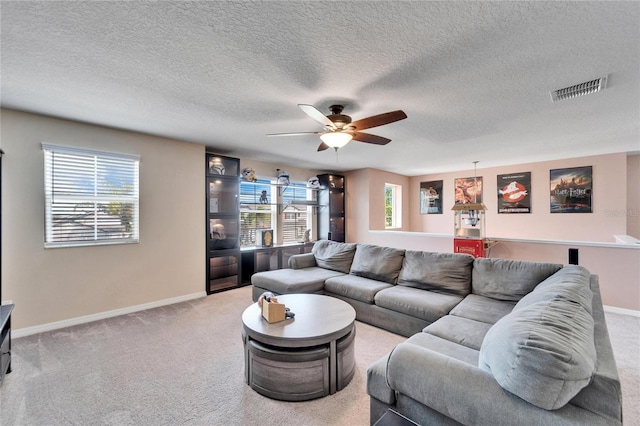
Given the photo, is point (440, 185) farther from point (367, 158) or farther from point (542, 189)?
point (367, 158)

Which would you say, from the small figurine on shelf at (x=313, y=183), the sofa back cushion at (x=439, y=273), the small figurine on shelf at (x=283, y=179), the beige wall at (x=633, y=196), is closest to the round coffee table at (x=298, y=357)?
the sofa back cushion at (x=439, y=273)

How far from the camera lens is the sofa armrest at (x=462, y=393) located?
0.99 m

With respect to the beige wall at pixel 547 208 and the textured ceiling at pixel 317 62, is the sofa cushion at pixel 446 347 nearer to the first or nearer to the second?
the textured ceiling at pixel 317 62

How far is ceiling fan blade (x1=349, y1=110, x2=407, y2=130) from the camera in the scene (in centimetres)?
237

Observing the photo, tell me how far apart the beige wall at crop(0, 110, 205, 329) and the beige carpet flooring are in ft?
1.49

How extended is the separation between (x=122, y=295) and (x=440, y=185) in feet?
25.2

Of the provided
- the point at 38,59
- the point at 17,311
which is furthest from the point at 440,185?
the point at 17,311

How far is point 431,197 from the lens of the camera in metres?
7.94

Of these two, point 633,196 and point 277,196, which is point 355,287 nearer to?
point 277,196

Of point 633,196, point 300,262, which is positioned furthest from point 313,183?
point 633,196

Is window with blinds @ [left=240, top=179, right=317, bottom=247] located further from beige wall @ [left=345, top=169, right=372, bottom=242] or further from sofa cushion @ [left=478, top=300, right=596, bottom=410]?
sofa cushion @ [left=478, top=300, right=596, bottom=410]

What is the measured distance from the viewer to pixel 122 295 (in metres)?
3.65

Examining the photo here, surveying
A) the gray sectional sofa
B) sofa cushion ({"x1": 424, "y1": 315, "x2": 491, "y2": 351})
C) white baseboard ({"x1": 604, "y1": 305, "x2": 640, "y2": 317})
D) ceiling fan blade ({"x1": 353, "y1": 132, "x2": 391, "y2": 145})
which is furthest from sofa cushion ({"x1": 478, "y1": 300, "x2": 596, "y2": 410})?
white baseboard ({"x1": 604, "y1": 305, "x2": 640, "y2": 317})

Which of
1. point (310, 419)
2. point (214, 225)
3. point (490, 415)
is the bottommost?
point (310, 419)
